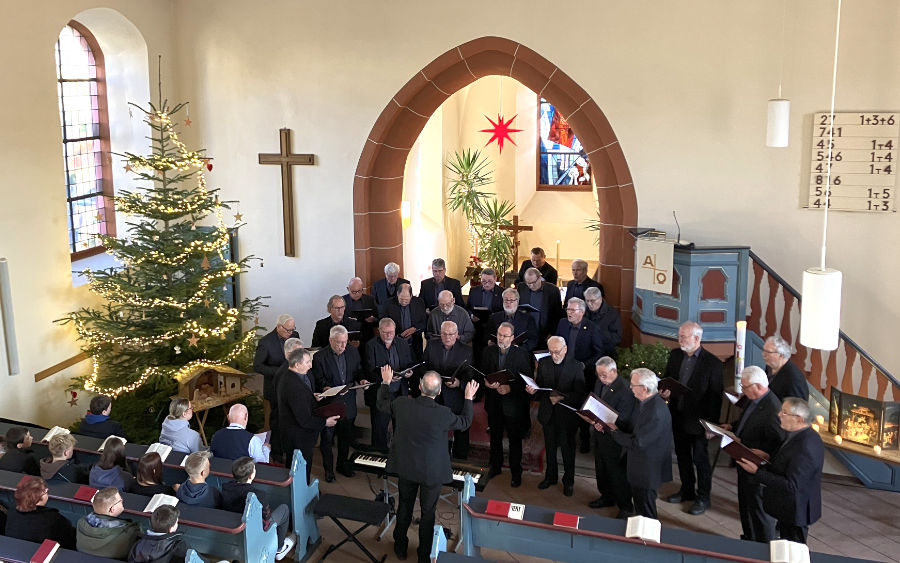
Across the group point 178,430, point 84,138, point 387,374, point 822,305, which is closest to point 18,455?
point 178,430

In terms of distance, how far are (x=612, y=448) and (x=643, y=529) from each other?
6.43 ft

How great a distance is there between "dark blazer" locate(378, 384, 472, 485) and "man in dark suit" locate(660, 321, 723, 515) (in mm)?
2095

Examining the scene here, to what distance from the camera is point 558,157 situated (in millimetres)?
16688

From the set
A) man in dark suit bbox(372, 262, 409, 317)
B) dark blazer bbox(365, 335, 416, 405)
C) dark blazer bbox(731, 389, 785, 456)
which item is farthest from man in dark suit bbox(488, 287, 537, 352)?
dark blazer bbox(731, 389, 785, 456)

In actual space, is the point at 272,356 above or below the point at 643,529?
above

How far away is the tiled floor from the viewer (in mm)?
7121

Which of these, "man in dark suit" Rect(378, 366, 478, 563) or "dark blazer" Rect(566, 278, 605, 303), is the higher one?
"dark blazer" Rect(566, 278, 605, 303)

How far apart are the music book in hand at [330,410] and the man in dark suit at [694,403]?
2752 mm

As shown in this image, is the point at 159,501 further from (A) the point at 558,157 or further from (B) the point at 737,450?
(A) the point at 558,157

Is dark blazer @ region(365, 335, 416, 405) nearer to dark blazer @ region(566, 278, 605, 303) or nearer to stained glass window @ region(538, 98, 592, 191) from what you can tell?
dark blazer @ region(566, 278, 605, 303)

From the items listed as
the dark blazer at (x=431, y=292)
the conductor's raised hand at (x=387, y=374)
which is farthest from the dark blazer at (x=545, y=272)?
the conductor's raised hand at (x=387, y=374)

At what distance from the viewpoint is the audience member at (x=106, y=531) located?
5523 mm

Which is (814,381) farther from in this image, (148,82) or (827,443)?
(148,82)

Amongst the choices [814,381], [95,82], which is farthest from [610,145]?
[95,82]
